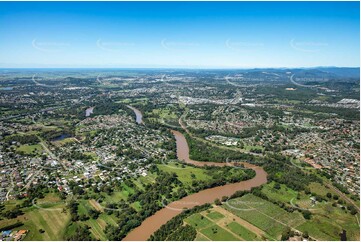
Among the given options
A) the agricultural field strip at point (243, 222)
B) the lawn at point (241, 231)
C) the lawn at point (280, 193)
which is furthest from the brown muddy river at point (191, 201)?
the lawn at point (241, 231)

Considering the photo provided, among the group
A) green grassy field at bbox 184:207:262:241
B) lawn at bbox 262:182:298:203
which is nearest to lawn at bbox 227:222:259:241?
green grassy field at bbox 184:207:262:241

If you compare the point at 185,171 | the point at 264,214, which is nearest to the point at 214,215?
the point at 264,214

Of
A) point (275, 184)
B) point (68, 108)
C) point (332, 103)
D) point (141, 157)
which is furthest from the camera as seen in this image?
point (332, 103)

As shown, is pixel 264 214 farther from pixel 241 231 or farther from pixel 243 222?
pixel 241 231

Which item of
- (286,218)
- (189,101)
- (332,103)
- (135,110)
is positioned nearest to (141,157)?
(286,218)

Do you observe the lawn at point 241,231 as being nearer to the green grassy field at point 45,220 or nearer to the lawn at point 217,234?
the lawn at point 217,234

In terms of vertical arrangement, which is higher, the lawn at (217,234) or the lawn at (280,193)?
the lawn at (280,193)

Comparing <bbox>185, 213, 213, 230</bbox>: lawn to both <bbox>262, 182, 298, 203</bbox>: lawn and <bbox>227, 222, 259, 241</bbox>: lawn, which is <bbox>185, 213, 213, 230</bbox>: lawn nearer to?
<bbox>227, 222, 259, 241</bbox>: lawn

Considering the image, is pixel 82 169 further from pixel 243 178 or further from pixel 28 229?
pixel 243 178
